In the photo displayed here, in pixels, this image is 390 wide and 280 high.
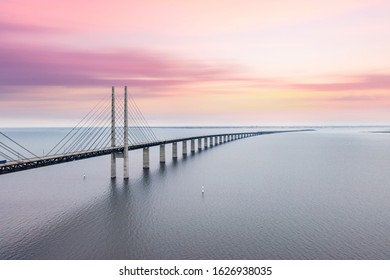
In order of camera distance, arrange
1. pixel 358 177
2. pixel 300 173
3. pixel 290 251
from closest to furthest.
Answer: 1. pixel 290 251
2. pixel 358 177
3. pixel 300 173

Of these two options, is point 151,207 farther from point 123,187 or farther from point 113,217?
point 123,187

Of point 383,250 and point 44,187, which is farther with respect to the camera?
point 44,187

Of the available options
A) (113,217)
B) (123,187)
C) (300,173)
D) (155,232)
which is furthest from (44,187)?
(300,173)

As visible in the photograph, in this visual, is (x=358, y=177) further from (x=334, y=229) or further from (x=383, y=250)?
(x=383, y=250)

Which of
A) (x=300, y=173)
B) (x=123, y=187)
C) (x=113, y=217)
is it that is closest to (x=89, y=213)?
(x=113, y=217)

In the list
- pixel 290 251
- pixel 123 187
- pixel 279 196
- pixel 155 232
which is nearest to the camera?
pixel 290 251

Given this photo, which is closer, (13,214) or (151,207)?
(13,214)
